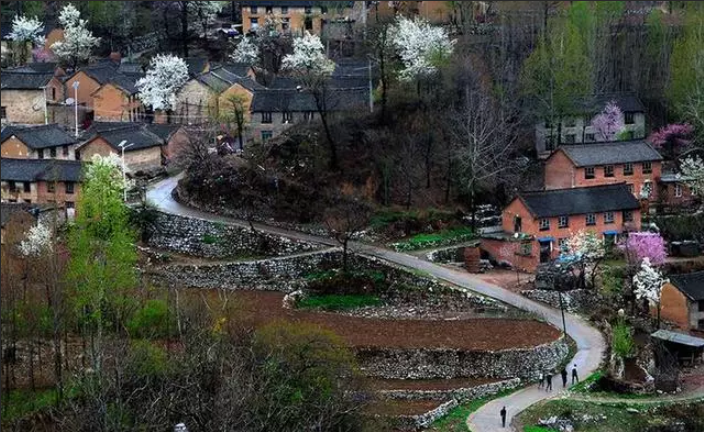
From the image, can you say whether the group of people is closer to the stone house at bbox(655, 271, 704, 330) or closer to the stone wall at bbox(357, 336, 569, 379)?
the stone wall at bbox(357, 336, 569, 379)

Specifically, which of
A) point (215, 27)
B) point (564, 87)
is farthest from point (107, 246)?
point (215, 27)

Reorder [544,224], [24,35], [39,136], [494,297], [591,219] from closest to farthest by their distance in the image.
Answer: [494,297] < [544,224] < [591,219] < [39,136] < [24,35]

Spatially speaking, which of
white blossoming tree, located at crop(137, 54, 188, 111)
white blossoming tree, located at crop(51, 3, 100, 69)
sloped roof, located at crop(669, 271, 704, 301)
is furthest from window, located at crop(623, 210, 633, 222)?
white blossoming tree, located at crop(51, 3, 100, 69)

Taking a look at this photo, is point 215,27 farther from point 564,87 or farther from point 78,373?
point 78,373

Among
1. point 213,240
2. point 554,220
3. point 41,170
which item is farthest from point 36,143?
point 554,220

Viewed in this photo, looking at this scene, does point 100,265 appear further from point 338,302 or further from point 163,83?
point 163,83

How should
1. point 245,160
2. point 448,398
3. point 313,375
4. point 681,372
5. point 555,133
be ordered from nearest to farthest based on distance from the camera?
point 313,375 → point 448,398 → point 681,372 → point 245,160 → point 555,133
